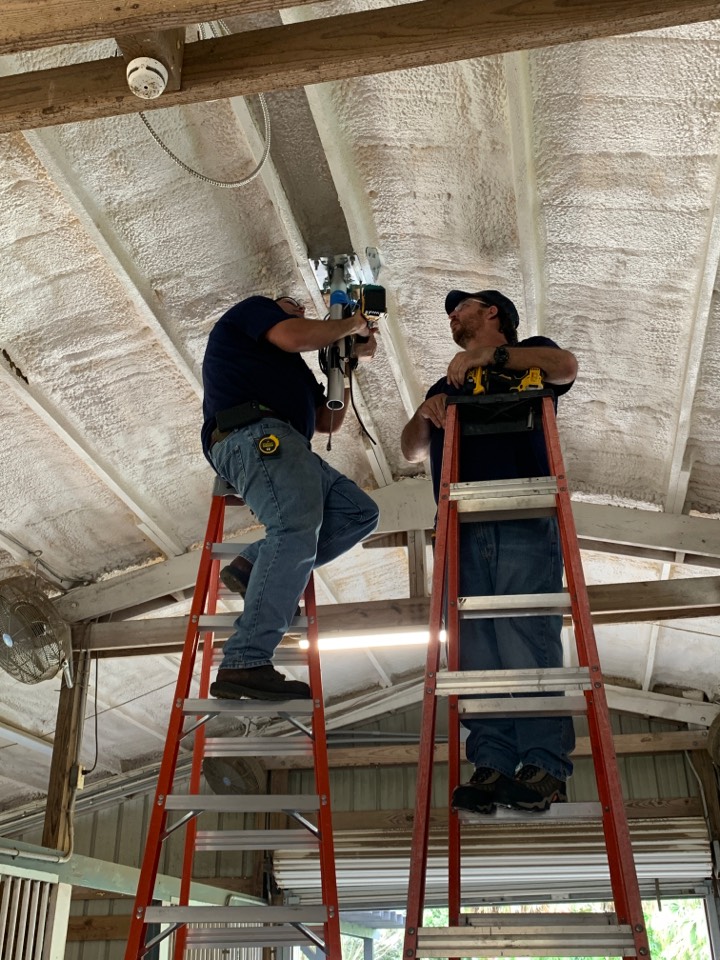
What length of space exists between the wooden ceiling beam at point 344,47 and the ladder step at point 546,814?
183 cm

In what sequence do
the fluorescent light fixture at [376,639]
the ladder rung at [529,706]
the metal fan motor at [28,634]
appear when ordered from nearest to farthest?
the ladder rung at [529,706] → the metal fan motor at [28,634] → the fluorescent light fixture at [376,639]

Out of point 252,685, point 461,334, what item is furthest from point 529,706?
point 461,334

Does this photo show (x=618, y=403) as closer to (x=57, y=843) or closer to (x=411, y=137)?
(x=411, y=137)

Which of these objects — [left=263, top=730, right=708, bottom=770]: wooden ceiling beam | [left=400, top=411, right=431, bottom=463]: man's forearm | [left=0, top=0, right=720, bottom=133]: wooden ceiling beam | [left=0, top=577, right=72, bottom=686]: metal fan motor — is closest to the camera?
[left=0, top=0, right=720, bottom=133]: wooden ceiling beam

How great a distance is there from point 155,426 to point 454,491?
9.95ft

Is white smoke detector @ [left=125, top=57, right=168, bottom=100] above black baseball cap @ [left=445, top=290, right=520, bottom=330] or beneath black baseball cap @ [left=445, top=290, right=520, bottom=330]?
beneath

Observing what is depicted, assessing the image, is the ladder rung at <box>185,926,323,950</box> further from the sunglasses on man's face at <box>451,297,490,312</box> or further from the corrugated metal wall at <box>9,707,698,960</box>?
the corrugated metal wall at <box>9,707,698,960</box>

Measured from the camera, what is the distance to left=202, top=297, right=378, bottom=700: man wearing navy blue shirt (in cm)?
264

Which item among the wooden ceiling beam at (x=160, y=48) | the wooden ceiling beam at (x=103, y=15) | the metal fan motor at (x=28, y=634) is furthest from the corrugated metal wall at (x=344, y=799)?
the wooden ceiling beam at (x=103, y=15)

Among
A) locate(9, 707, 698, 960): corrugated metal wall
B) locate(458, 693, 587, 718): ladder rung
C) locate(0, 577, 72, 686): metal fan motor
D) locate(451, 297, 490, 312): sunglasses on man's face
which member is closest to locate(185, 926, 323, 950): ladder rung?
locate(458, 693, 587, 718): ladder rung

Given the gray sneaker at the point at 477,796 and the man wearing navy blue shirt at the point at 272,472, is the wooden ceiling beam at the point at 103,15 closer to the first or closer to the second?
the man wearing navy blue shirt at the point at 272,472

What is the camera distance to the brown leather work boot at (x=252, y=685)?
101 inches

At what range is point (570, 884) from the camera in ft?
31.2

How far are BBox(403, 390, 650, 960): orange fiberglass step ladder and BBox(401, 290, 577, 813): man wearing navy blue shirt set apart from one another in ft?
0.27
